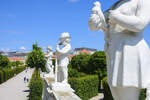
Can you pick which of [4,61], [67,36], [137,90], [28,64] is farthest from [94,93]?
[4,61]

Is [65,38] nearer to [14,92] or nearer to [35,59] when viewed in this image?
[35,59]

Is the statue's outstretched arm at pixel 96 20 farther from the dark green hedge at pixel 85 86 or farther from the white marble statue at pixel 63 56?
the dark green hedge at pixel 85 86

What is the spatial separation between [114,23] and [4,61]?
38.0 meters

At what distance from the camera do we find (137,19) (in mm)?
1867

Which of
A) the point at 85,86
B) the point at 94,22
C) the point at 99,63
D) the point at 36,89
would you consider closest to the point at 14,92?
the point at 36,89

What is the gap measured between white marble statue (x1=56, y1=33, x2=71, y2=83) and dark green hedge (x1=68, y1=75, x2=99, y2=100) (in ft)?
15.5

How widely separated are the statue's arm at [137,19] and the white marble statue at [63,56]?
4.49 meters

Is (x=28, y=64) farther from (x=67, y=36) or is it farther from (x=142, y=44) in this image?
(x=142, y=44)

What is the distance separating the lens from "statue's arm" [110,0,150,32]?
6.12ft

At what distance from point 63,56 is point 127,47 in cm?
479

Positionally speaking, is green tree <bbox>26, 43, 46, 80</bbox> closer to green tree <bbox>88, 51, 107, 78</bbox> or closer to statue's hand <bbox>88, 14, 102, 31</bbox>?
green tree <bbox>88, 51, 107, 78</bbox>

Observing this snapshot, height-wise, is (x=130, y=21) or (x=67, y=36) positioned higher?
(x=67, y=36)

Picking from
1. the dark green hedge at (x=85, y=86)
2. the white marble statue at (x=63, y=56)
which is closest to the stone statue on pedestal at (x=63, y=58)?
the white marble statue at (x=63, y=56)

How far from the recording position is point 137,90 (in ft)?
6.55
